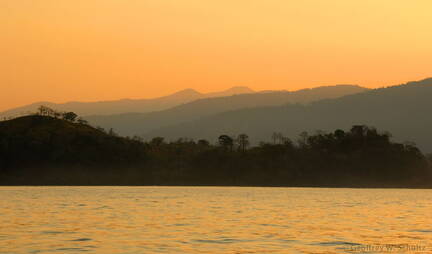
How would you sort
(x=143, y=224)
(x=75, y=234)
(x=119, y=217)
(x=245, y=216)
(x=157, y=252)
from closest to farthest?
(x=157, y=252) < (x=75, y=234) < (x=143, y=224) < (x=119, y=217) < (x=245, y=216)

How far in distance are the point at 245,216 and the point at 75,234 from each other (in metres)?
28.7

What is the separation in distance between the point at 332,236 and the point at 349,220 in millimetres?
20655

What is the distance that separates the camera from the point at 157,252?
1834 inches

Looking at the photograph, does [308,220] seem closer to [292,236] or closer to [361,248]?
[292,236]

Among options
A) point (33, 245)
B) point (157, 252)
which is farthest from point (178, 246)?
point (33, 245)

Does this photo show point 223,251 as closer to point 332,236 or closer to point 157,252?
point 157,252

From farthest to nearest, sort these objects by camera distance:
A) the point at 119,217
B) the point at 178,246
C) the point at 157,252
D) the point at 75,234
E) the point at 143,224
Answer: the point at 119,217 < the point at 143,224 < the point at 75,234 < the point at 178,246 < the point at 157,252

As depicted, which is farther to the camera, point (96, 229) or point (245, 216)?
point (245, 216)

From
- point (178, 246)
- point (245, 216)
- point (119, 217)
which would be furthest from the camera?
point (245, 216)

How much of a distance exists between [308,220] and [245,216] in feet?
25.2

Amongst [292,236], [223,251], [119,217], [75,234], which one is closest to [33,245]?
[75,234]

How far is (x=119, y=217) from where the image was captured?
7775 cm

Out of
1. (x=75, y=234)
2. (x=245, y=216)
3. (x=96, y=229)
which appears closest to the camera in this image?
(x=75, y=234)

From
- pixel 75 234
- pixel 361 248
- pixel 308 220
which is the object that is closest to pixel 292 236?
pixel 361 248
